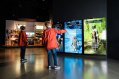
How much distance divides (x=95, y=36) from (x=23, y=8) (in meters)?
16.9

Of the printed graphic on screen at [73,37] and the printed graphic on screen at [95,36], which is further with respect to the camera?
the printed graphic on screen at [73,37]

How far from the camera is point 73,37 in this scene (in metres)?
13.9

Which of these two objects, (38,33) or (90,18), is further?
(38,33)

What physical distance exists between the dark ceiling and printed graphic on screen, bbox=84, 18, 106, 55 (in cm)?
1436

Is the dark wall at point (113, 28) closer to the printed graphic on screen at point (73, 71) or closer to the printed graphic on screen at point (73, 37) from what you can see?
the printed graphic on screen at point (73, 37)

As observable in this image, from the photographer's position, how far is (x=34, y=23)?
29109 mm

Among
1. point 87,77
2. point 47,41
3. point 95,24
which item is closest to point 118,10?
point 95,24

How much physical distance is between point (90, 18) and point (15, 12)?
16.5m

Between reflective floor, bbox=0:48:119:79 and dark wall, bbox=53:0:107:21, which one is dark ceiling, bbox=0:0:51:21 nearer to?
dark wall, bbox=53:0:107:21

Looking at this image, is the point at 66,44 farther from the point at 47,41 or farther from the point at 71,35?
the point at 47,41

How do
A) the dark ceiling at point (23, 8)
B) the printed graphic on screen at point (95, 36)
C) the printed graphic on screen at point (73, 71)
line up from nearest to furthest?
the printed graphic on screen at point (73, 71) → the printed graphic on screen at point (95, 36) → the dark ceiling at point (23, 8)

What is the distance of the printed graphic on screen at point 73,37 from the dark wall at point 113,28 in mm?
1894

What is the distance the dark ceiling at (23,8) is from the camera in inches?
1069

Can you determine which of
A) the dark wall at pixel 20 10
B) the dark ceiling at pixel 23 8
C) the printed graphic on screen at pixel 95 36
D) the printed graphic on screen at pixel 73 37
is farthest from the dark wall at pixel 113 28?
the dark ceiling at pixel 23 8
